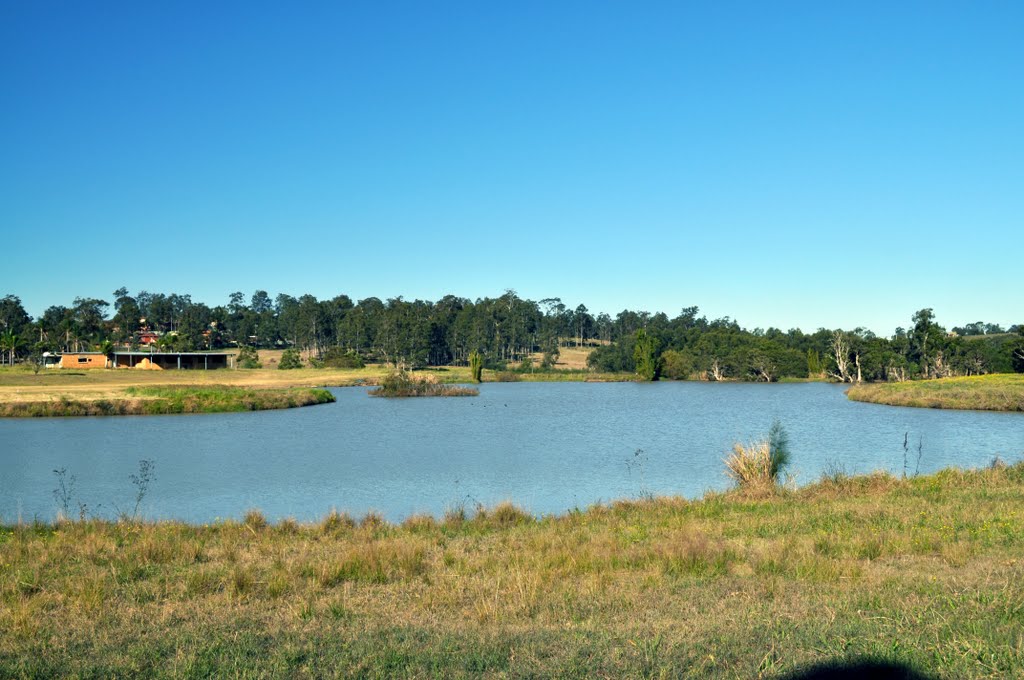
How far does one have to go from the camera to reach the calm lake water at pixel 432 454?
68.8 ft

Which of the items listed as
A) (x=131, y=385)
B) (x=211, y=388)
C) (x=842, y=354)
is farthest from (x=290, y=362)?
(x=842, y=354)

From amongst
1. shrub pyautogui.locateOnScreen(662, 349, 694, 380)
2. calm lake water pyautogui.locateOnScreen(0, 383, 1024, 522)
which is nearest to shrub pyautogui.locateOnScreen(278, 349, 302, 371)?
shrub pyautogui.locateOnScreen(662, 349, 694, 380)

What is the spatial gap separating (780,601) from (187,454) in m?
28.8

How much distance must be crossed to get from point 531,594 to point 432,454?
22976 millimetres

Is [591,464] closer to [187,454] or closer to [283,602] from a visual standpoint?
[187,454]

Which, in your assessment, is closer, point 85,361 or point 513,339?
point 85,361

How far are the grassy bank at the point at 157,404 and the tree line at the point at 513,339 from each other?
4566cm

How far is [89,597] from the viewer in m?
8.62

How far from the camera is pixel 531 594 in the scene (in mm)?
8555

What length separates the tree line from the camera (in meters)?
101

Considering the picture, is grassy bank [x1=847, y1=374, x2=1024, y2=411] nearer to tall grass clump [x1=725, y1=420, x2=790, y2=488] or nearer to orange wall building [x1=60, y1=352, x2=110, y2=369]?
tall grass clump [x1=725, y1=420, x2=790, y2=488]

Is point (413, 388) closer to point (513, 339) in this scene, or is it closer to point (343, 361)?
point (343, 361)

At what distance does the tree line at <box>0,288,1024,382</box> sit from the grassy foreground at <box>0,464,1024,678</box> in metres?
88.5

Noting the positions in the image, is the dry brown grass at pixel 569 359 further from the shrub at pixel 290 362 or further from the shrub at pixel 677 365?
the shrub at pixel 290 362
